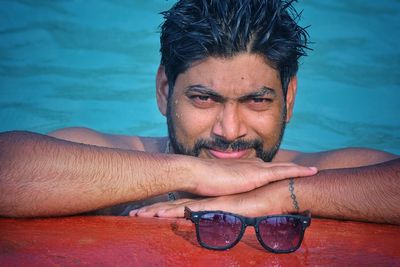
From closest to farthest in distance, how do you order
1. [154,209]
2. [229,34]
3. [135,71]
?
1. [154,209]
2. [229,34]
3. [135,71]

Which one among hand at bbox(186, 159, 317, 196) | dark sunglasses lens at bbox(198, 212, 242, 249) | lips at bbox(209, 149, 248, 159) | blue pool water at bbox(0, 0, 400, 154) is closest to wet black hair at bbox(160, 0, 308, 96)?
lips at bbox(209, 149, 248, 159)

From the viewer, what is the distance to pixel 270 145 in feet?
11.2

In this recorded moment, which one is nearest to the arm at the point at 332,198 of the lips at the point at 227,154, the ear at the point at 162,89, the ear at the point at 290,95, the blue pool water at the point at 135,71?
the lips at the point at 227,154

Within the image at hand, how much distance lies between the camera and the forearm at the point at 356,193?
2.43 meters

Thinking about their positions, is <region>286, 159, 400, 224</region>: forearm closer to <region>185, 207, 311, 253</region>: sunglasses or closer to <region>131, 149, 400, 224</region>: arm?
<region>131, 149, 400, 224</region>: arm

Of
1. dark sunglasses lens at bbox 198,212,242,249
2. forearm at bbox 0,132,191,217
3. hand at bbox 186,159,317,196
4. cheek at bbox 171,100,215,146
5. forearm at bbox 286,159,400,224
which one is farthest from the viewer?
cheek at bbox 171,100,215,146

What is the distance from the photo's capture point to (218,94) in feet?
10.4

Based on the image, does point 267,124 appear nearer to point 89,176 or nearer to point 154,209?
point 154,209

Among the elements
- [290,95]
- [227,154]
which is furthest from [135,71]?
[227,154]

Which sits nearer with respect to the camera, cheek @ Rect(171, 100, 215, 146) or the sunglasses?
the sunglasses

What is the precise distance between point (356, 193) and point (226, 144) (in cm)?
92

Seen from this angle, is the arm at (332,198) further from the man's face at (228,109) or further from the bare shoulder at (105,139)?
the bare shoulder at (105,139)

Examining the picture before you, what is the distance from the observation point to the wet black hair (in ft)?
10.9

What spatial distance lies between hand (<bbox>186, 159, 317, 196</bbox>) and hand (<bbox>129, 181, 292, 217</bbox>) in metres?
0.03
